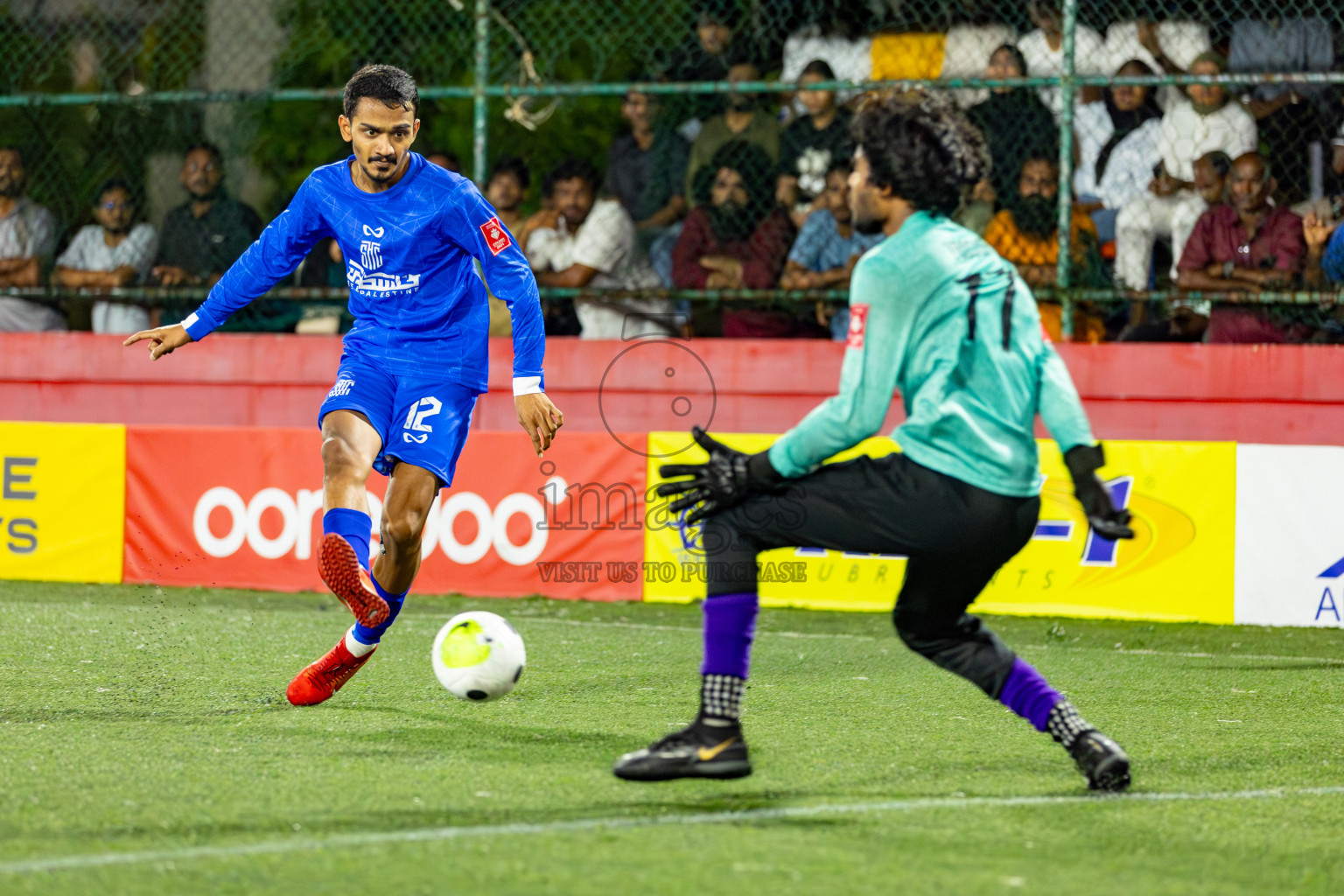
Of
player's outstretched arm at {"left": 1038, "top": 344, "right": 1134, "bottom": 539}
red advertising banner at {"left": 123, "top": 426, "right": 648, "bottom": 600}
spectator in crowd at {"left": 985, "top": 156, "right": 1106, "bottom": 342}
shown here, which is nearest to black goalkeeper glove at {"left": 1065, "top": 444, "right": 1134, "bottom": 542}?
player's outstretched arm at {"left": 1038, "top": 344, "right": 1134, "bottom": 539}

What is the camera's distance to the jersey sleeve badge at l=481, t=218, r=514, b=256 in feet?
19.9

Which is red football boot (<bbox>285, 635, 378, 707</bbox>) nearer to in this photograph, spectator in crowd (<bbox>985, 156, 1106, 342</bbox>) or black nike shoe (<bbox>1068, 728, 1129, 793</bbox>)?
black nike shoe (<bbox>1068, 728, 1129, 793</bbox>)

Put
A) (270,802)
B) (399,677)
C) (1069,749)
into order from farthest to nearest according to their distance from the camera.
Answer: (399,677)
(1069,749)
(270,802)

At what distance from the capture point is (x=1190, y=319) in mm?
10672

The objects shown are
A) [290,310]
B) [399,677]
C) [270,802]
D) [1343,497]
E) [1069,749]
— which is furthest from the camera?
[290,310]

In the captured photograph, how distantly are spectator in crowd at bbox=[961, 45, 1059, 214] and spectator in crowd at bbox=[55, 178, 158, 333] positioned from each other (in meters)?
5.88

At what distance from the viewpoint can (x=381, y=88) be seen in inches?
233

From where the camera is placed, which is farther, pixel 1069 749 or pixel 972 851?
pixel 1069 749

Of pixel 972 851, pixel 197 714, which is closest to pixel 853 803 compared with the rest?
pixel 972 851

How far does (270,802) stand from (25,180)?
9.35m

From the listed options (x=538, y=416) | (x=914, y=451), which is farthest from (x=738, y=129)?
(x=914, y=451)

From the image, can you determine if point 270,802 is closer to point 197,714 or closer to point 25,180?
point 197,714

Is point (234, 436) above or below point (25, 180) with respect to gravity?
below

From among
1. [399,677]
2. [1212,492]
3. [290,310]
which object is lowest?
[399,677]
